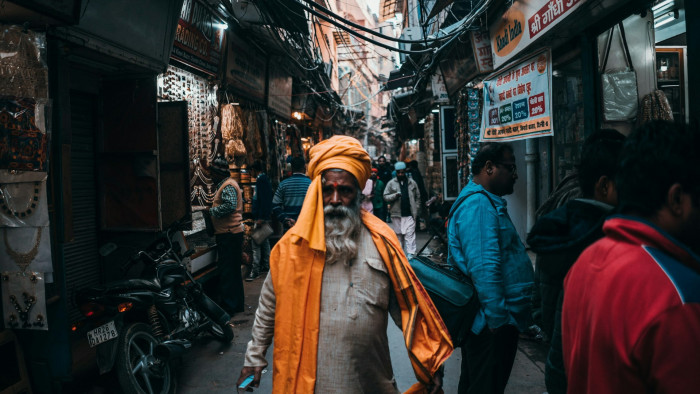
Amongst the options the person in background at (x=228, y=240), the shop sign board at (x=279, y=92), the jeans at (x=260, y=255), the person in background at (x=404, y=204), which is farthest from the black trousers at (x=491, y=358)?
the shop sign board at (x=279, y=92)

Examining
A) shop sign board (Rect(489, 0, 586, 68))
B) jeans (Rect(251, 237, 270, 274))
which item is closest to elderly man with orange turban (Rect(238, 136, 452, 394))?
shop sign board (Rect(489, 0, 586, 68))

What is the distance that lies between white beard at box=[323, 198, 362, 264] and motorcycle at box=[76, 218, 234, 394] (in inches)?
87.0

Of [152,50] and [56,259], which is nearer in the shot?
[56,259]

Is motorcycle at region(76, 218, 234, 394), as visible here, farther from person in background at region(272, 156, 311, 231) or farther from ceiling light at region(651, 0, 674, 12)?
ceiling light at region(651, 0, 674, 12)

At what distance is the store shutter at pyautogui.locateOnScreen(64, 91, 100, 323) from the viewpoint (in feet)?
14.3

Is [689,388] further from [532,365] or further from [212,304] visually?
[212,304]

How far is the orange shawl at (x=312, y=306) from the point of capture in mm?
1822

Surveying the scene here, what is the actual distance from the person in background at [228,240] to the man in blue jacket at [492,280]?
3.73 meters

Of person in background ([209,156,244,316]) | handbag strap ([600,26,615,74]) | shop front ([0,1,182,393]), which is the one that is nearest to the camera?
shop front ([0,1,182,393])

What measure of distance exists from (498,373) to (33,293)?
316cm

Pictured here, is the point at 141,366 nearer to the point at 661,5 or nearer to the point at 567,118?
the point at 567,118

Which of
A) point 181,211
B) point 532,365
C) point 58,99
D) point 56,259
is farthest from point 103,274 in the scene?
point 532,365

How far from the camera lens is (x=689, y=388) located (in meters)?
0.90

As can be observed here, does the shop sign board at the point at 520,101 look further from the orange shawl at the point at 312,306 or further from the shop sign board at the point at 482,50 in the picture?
the orange shawl at the point at 312,306
